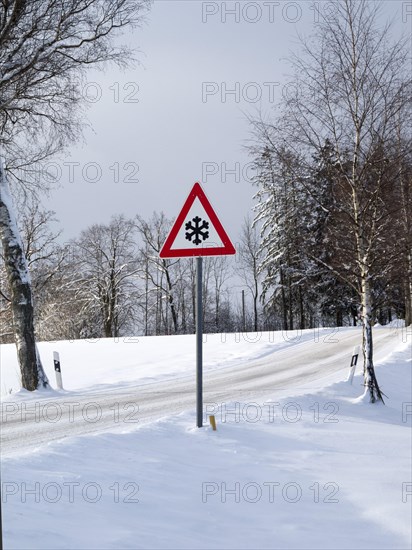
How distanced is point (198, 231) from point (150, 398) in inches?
236

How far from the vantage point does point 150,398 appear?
41.4 ft

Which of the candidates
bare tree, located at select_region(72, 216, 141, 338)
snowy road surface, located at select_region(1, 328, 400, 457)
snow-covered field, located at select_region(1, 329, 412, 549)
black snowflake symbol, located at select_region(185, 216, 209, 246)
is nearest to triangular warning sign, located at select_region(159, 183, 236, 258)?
black snowflake symbol, located at select_region(185, 216, 209, 246)

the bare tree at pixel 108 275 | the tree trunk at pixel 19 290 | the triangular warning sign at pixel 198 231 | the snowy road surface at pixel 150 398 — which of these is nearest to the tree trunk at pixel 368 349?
the snowy road surface at pixel 150 398

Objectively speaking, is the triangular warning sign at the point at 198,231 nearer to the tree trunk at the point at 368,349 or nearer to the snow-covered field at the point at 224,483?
the snow-covered field at the point at 224,483

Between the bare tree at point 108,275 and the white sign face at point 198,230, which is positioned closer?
the white sign face at point 198,230

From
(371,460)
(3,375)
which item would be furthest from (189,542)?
(3,375)

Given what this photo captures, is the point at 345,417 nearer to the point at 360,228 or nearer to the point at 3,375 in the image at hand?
the point at 360,228

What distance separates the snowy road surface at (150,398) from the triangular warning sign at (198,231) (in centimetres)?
269

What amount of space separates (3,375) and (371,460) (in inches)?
518

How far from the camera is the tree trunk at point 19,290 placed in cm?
1332

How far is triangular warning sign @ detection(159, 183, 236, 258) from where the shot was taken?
24.8 ft

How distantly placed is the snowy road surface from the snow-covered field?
23 centimetres

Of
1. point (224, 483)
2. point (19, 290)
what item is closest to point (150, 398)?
point (19, 290)

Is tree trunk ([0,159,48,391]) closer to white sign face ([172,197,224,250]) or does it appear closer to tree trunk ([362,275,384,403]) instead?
white sign face ([172,197,224,250])
